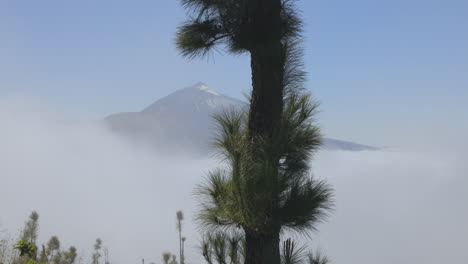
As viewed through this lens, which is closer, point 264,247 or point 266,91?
point 264,247

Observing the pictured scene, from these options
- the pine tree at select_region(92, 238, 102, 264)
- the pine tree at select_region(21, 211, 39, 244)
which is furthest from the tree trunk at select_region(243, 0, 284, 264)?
the pine tree at select_region(92, 238, 102, 264)

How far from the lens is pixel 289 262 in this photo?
4105mm

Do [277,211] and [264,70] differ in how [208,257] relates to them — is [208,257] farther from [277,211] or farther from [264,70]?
[264,70]

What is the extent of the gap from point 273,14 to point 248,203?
1805 mm

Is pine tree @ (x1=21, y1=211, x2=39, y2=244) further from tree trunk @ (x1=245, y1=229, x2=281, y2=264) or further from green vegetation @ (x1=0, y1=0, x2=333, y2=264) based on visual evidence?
tree trunk @ (x1=245, y1=229, x2=281, y2=264)

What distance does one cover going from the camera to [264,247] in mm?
3965

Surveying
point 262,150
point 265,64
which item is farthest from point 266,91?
point 262,150

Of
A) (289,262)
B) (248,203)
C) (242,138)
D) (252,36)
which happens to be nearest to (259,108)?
(242,138)

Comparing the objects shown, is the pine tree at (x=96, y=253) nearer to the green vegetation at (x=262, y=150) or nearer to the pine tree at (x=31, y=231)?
the pine tree at (x=31, y=231)

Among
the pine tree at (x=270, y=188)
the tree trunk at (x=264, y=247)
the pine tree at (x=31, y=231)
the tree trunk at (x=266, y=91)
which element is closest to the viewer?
the pine tree at (x=270, y=188)

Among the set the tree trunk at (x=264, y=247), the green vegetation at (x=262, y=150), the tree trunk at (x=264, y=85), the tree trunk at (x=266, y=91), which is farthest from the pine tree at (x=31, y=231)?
the tree trunk at (x=266, y=91)

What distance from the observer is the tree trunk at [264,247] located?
156 inches

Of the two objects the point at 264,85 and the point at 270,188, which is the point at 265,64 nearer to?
the point at 264,85

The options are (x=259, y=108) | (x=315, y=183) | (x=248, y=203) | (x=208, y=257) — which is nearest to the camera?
(x=248, y=203)
